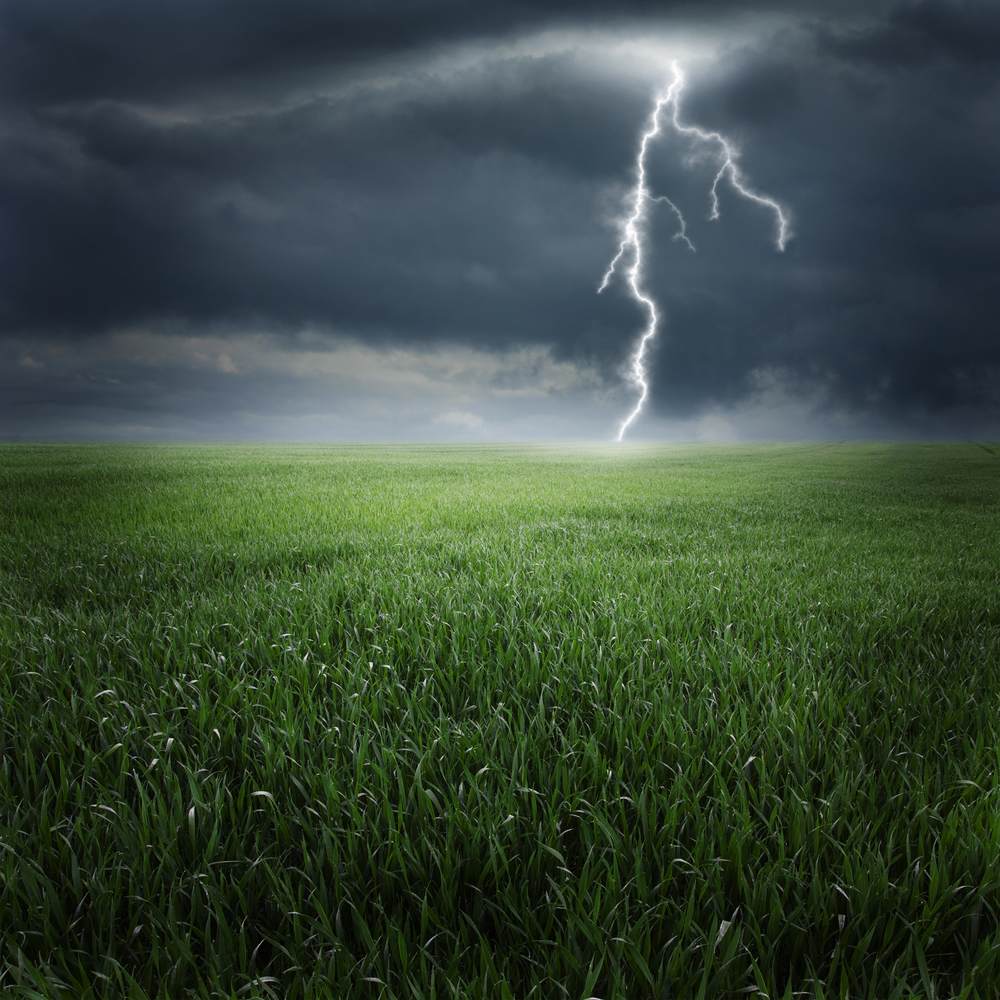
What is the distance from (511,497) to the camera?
1204 cm

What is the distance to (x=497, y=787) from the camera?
2.04 meters

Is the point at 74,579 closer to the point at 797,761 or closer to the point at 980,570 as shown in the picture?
the point at 797,761

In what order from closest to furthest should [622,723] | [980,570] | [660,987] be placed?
[660,987] < [622,723] < [980,570]

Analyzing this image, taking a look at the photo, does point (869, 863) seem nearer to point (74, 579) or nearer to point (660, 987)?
point (660, 987)

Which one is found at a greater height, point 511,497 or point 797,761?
point 511,497

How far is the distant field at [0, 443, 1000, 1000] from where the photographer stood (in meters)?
1.39

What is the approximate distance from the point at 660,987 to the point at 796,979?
0.48m

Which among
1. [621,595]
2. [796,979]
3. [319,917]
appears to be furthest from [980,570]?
[319,917]

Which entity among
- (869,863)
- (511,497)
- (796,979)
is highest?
(511,497)

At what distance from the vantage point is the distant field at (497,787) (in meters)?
1.39

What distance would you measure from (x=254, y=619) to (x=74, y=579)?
8.57ft

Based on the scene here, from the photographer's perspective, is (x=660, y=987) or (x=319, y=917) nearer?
(x=660, y=987)

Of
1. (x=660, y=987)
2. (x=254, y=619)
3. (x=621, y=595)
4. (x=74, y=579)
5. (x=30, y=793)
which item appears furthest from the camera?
(x=74, y=579)

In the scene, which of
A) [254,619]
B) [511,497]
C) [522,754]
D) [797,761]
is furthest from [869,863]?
[511,497]
